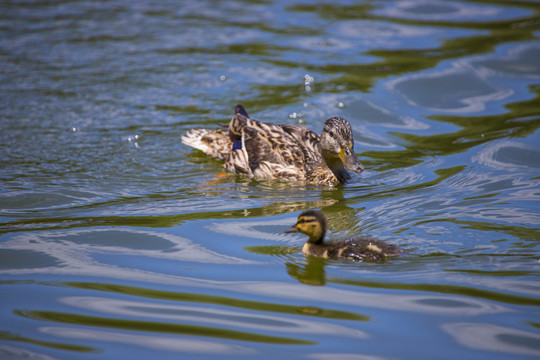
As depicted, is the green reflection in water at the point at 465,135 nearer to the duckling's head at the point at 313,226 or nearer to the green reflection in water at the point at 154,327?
the duckling's head at the point at 313,226

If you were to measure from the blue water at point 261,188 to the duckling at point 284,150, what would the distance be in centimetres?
22

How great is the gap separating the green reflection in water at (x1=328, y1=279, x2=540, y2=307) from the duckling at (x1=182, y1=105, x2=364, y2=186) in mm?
2646

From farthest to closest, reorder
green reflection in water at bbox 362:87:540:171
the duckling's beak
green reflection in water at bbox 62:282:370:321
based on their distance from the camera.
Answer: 1. green reflection in water at bbox 362:87:540:171
2. the duckling's beak
3. green reflection in water at bbox 62:282:370:321

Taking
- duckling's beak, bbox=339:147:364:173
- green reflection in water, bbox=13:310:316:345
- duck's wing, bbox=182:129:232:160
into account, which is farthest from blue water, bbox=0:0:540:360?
duckling's beak, bbox=339:147:364:173

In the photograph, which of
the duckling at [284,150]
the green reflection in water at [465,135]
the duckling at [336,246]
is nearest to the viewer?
the duckling at [336,246]

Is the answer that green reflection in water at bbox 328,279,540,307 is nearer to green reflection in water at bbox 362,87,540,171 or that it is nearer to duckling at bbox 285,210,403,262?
duckling at bbox 285,210,403,262

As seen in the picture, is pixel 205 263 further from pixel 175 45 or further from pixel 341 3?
pixel 341 3

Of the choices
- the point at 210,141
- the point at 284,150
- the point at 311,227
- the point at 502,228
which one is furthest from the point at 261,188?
the point at 502,228

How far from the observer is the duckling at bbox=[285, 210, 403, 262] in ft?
19.9

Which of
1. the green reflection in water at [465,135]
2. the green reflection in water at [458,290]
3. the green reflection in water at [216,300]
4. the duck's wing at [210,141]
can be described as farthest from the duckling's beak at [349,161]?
the green reflection in water at [216,300]

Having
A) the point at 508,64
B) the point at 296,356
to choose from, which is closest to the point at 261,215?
the point at 296,356

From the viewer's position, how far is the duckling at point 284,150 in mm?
8562

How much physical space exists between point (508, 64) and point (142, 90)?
6.72m

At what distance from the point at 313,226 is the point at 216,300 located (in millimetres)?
1197
